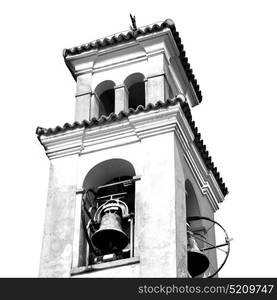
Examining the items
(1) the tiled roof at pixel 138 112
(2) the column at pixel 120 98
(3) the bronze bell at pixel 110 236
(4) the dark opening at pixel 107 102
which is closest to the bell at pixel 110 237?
(3) the bronze bell at pixel 110 236

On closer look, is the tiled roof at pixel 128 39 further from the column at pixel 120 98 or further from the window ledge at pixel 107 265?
the window ledge at pixel 107 265

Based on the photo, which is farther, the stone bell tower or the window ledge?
the stone bell tower

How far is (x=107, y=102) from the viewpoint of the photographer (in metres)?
21.5

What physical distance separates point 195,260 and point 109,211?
1583 millimetres

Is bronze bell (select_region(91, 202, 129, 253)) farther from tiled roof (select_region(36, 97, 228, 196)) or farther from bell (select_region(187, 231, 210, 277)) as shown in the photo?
tiled roof (select_region(36, 97, 228, 196))

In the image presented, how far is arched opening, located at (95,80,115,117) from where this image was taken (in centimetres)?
2098

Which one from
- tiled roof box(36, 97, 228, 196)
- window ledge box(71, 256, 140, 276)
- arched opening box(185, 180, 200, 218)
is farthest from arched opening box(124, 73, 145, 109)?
window ledge box(71, 256, 140, 276)

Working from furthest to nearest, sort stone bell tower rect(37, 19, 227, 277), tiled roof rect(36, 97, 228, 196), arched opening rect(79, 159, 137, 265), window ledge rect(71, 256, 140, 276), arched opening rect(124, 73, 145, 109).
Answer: arched opening rect(124, 73, 145, 109)
tiled roof rect(36, 97, 228, 196)
arched opening rect(79, 159, 137, 265)
stone bell tower rect(37, 19, 227, 277)
window ledge rect(71, 256, 140, 276)

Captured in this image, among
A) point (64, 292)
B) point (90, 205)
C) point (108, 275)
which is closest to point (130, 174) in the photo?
point (90, 205)

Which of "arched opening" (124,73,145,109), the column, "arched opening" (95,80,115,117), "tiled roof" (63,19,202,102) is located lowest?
the column

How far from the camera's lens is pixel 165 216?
1770 cm

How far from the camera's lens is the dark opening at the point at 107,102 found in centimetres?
2127

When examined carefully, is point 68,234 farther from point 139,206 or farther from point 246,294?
point 246,294

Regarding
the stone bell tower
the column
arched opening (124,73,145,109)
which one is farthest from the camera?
arched opening (124,73,145,109)
